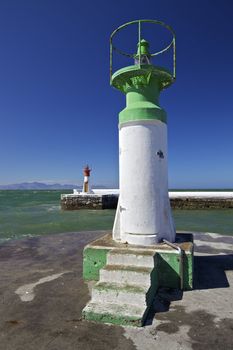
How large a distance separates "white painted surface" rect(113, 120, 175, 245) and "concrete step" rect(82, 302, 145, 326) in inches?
68.5

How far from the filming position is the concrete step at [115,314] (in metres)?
4.06

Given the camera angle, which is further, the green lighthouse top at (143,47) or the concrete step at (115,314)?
the green lighthouse top at (143,47)

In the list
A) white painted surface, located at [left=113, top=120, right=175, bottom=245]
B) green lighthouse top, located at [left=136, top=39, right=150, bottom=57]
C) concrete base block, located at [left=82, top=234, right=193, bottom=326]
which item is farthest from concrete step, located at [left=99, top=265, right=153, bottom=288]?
Answer: green lighthouse top, located at [left=136, top=39, right=150, bottom=57]

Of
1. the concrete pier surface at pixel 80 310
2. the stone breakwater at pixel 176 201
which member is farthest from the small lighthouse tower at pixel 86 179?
the concrete pier surface at pixel 80 310

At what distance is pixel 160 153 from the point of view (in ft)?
19.7

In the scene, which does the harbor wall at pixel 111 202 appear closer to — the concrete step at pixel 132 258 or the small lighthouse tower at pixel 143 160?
the small lighthouse tower at pixel 143 160

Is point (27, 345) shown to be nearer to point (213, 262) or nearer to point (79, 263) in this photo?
point (79, 263)

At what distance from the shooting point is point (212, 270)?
6.58 m

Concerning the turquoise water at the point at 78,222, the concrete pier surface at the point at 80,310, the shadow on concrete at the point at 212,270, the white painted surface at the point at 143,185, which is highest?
the white painted surface at the point at 143,185

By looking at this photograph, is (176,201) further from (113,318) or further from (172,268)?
(113,318)

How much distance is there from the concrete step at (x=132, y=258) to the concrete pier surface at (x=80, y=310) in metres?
0.61

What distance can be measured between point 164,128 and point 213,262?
338 centimetres

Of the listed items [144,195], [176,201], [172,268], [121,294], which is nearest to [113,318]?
[121,294]

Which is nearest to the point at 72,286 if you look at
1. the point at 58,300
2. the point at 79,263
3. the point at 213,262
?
the point at 58,300
